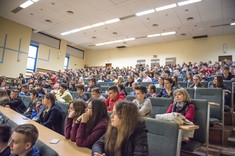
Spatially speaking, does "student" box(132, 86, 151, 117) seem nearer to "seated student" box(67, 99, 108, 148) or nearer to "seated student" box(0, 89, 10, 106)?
"seated student" box(67, 99, 108, 148)

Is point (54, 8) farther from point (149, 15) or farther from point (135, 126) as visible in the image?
point (135, 126)

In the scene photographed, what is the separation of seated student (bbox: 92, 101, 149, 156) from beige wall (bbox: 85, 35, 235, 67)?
32.7 feet

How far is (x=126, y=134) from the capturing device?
1.01 metres

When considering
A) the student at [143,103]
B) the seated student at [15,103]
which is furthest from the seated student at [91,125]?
the seated student at [15,103]

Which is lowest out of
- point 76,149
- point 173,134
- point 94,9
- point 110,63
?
point 76,149

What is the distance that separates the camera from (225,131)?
2.18 meters

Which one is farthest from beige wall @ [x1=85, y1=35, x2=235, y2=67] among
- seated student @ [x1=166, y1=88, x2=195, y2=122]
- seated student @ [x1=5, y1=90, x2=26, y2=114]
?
seated student @ [x1=5, y1=90, x2=26, y2=114]

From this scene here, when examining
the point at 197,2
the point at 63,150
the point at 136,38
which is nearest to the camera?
the point at 63,150

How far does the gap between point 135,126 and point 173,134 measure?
403 mm

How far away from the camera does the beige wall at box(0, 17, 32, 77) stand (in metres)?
8.52

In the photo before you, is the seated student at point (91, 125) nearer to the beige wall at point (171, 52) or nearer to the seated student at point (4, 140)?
the seated student at point (4, 140)

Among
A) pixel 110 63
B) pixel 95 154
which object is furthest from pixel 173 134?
pixel 110 63

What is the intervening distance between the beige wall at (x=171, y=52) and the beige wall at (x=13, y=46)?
5675 mm

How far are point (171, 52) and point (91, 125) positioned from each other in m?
10.3
